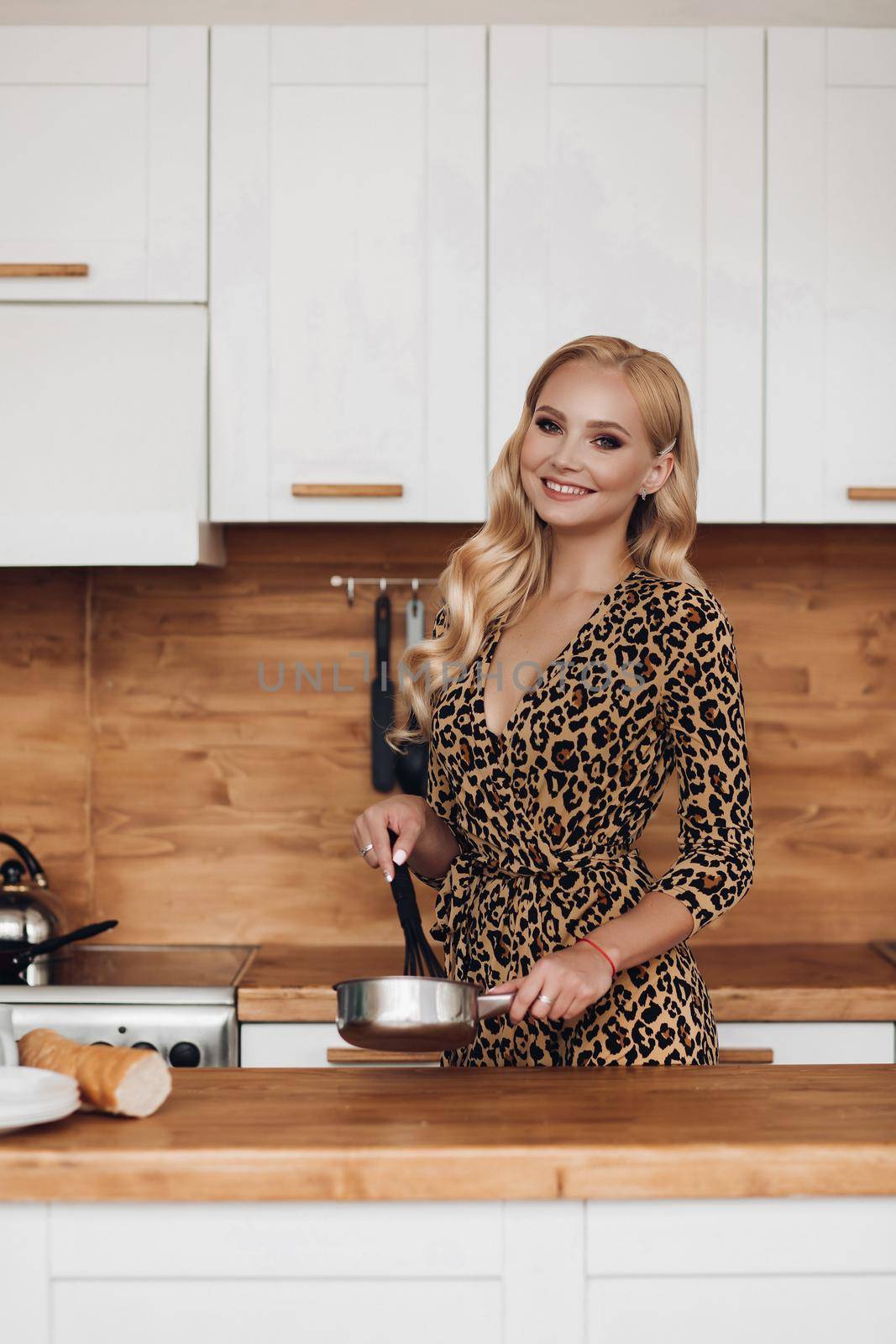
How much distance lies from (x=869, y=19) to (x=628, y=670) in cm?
145

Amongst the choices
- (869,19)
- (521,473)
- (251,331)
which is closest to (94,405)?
(251,331)

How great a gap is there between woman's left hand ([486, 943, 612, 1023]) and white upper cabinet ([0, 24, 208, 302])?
142 centimetres

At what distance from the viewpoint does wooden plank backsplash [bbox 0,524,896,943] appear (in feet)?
8.61

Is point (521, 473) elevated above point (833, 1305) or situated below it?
above

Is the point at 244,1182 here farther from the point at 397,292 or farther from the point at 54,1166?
the point at 397,292

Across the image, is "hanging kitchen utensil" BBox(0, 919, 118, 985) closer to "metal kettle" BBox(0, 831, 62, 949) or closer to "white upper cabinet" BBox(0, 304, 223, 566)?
"metal kettle" BBox(0, 831, 62, 949)

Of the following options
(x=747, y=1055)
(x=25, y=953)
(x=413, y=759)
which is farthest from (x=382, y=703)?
(x=747, y=1055)

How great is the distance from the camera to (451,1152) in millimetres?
1048

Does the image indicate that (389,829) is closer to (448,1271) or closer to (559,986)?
(559,986)

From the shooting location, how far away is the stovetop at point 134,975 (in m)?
2.15

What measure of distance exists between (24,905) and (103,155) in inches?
49.7

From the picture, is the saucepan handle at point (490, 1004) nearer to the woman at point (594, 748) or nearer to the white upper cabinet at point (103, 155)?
the woman at point (594, 748)

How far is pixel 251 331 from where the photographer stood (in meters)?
2.26

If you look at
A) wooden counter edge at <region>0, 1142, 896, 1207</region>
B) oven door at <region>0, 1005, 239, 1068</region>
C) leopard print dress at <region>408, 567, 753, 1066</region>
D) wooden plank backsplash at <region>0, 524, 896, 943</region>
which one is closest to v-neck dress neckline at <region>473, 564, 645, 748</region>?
leopard print dress at <region>408, 567, 753, 1066</region>
